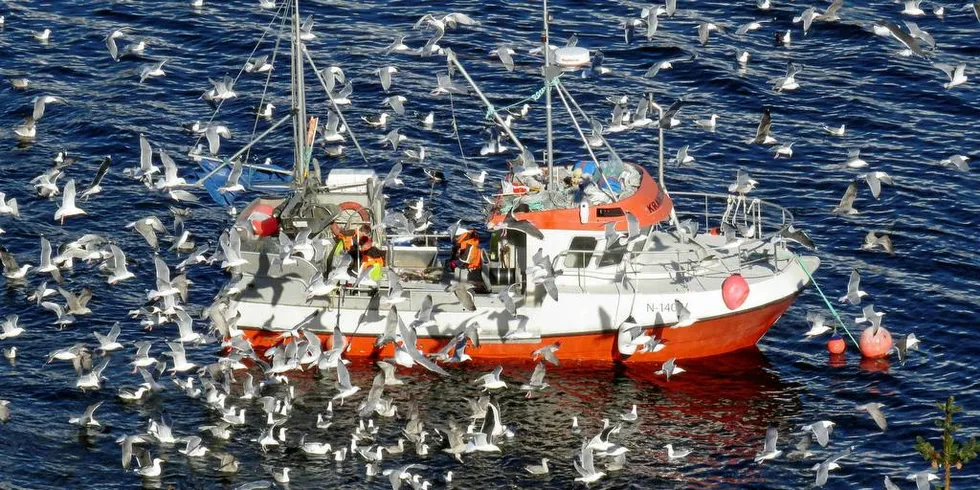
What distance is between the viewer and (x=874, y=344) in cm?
Result: 4309

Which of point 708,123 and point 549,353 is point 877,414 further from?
point 708,123

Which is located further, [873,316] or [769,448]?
[873,316]

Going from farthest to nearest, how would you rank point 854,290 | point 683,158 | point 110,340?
point 683,158 → point 854,290 → point 110,340

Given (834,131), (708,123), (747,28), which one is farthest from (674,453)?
(747,28)

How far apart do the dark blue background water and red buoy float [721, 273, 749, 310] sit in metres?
2.05

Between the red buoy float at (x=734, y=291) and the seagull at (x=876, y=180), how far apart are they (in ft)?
27.2

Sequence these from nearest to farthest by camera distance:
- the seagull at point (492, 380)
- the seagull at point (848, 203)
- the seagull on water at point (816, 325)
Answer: the seagull at point (492, 380)
the seagull on water at point (816, 325)
the seagull at point (848, 203)

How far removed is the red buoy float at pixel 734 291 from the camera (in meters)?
41.8

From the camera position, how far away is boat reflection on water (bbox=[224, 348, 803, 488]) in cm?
3788

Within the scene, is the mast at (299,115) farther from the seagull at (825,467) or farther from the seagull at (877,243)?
the seagull at (877,243)

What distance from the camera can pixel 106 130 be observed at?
A: 58.3 meters

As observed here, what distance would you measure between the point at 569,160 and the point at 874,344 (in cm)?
1525

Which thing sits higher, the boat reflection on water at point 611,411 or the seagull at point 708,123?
the seagull at point 708,123

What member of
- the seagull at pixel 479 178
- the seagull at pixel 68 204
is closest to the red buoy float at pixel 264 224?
the seagull at pixel 68 204
